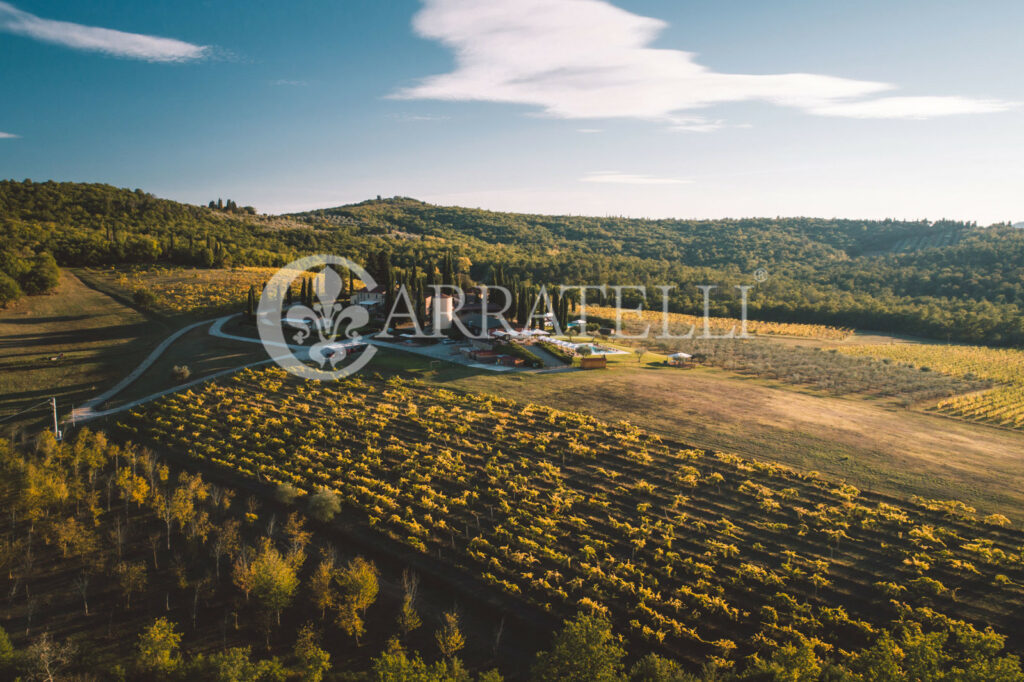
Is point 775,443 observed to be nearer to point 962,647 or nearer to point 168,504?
point 962,647

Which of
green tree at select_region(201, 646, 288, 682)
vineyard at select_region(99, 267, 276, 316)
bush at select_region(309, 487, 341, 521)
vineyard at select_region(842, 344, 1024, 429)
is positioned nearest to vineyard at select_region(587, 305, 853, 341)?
vineyard at select_region(842, 344, 1024, 429)

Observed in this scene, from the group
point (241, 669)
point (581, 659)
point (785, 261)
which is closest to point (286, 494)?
point (241, 669)

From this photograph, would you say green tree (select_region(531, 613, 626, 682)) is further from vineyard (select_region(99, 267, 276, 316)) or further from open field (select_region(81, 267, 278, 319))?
vineyard (select_region(99, 267, 276, 316))

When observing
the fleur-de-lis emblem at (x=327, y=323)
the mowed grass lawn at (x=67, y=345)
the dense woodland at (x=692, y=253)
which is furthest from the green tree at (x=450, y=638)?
the dense woodland at (x=692, y=253)

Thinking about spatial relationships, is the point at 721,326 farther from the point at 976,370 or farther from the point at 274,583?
the point at 274,583

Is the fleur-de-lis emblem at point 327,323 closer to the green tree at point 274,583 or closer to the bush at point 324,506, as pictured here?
the bush at point 324,506
